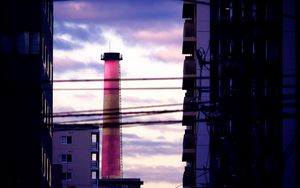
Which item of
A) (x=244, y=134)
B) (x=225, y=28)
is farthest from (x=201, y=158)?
(x=244, y=134)

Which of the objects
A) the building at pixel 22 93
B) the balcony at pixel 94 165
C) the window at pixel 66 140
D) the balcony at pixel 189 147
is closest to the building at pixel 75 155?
the window at pixel 66 140

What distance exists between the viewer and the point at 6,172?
2849 inches

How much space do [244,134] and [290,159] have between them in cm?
1201

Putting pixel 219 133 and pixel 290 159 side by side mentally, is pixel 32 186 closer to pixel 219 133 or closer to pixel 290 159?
pixel 219 133

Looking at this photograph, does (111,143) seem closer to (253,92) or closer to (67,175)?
(67,175)

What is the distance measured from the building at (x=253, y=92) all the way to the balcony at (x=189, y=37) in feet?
62.9

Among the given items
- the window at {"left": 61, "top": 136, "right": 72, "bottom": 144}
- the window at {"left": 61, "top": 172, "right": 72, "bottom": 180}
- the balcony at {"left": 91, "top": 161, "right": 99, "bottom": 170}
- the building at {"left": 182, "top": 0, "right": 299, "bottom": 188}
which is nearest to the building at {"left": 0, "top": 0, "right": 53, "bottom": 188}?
the building at {"left": 182, "top": 0, "right": 299, "bottom": 188}

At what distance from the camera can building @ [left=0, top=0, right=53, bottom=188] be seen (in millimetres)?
72812

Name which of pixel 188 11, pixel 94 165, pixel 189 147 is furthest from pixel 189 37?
pixel 94 165

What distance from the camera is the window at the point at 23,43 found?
2938 inches

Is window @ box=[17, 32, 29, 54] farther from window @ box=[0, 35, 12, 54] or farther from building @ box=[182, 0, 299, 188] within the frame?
building @ box=[182, 0, 299, 188]

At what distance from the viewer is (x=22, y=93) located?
74.7 metres

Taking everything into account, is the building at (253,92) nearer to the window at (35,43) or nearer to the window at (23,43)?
the window at (35,43)

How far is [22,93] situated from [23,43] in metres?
3.70
